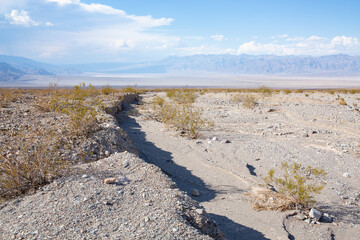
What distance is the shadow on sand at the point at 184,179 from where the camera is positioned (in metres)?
4.36

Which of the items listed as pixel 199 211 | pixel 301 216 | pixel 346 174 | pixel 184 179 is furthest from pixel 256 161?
pixel 199 211

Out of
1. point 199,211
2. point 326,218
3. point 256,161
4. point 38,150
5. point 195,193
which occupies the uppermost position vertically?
point 38,150

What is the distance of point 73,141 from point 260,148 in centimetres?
517

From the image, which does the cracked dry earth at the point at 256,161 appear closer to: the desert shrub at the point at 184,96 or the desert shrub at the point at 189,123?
the desert shrub at the point at 189,123

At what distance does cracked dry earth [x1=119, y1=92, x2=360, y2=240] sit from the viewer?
4.57 meters

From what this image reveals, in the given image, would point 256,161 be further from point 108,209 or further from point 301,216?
point 108,209

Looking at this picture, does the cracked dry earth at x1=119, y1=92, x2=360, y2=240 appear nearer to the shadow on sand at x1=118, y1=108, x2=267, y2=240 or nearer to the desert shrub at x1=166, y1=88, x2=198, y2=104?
the shadow on sand at x1=118, y1=108, x2=267, y2=240

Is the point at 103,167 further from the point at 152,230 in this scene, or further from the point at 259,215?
the point at 259,215

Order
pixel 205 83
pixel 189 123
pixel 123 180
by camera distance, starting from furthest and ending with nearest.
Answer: pixel 205 83, pixel 189 123, pixel 123 180

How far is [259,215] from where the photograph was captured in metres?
4.83

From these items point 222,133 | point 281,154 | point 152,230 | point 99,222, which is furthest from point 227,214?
point 222,133

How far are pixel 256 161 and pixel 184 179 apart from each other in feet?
7.25

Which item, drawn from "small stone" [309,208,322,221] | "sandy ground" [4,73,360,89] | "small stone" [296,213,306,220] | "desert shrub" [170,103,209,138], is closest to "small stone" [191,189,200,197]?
"small stone" [296,213,306,220]

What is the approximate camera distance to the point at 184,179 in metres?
6.39
